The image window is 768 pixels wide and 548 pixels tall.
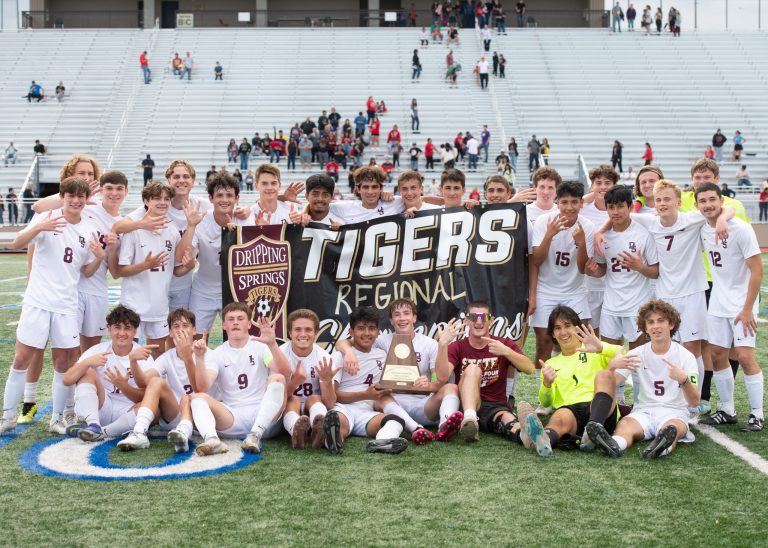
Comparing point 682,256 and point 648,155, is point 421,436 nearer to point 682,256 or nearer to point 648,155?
point 682,256

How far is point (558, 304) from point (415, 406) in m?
1.51

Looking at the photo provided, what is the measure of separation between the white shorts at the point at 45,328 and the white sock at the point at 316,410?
5.85 ft

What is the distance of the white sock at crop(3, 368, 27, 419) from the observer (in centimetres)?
611

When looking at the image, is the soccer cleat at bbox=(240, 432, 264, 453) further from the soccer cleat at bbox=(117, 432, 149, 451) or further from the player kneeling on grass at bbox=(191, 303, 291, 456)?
the soccer cleat at bbox=(117, 432, 149, 451)

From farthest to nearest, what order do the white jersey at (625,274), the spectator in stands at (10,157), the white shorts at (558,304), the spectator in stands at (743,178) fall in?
the spectator in stands at (10,157)
the spectator in stands at (743,178)
the white shorts at (558,304)
the white jersey at (625,274)

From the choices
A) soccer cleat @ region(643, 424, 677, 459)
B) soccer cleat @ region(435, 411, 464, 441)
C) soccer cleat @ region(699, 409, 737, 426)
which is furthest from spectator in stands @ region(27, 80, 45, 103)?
soccer cleat @ region(643, 424, 677, 459)

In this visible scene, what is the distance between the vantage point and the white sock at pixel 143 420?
18.5 ft

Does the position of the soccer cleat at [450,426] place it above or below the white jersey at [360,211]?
below

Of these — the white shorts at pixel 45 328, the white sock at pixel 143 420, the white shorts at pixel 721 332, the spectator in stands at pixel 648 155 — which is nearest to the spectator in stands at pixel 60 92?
the spectator in stands at pixel 648 155

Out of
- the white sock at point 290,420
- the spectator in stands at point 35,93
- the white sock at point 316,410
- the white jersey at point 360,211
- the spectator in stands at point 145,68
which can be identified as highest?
the spectator in stands at point 145,68

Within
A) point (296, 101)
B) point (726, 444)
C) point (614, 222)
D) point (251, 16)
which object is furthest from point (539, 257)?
point (251, 16)

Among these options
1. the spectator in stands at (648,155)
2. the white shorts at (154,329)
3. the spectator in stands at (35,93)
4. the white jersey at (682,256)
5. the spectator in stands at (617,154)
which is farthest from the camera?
the spectator in stands at (35,93)

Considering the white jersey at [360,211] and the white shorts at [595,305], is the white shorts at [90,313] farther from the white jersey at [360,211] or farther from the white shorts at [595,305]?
the white shorts at [595,305]

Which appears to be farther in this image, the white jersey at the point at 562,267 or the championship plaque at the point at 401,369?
the white jersey at the point at 562,267
